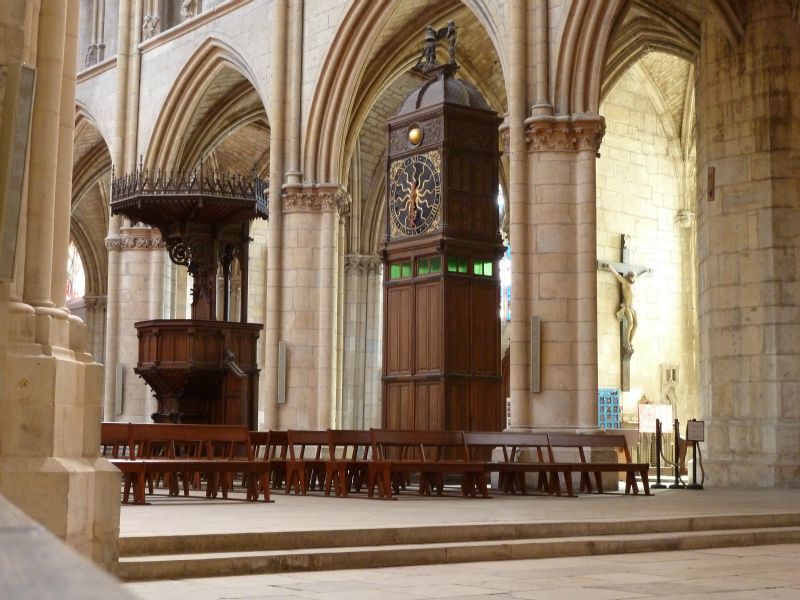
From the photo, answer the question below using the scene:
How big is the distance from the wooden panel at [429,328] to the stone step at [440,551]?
4934 millimetres

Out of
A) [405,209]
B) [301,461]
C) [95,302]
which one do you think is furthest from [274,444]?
[95,302]

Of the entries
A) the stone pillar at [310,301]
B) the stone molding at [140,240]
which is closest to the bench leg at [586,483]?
the stone pillar at [310,301]

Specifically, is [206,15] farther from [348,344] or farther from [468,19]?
[348,344]

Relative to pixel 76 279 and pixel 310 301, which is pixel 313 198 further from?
pixel 76 279

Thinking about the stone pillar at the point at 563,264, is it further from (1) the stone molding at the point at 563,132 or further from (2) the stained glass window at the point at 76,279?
(2) the stained glass window at the point at 76,279

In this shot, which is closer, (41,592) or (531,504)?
(41,592)

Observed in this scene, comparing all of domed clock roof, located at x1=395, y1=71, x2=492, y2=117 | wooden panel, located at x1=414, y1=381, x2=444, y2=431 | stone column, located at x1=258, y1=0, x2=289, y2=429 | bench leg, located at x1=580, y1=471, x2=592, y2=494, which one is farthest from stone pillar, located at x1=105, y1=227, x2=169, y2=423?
bench leg, located at x1=580, y1=471, x2=592, y2=494

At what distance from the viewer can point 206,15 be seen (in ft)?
70.3

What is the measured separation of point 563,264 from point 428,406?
3072 mm

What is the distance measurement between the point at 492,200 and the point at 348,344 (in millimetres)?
14291

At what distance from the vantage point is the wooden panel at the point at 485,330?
12.5 metres

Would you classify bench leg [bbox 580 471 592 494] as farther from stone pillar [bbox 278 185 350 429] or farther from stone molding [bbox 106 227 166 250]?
stone molding [bbox 106 227 166 250]

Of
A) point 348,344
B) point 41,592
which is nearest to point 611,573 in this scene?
point 41,592

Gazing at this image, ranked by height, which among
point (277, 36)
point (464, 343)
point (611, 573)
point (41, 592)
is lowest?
point (611, 573)
